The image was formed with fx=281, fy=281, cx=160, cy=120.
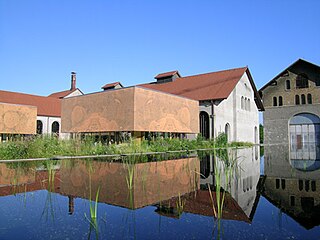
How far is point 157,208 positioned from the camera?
468 centimetres

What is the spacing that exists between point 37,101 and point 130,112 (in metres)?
20.2

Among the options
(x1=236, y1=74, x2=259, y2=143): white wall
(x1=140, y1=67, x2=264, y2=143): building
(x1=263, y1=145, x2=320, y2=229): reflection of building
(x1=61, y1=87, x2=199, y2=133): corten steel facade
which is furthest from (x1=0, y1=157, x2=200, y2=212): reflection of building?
(x1=236, y1=74, x2=259, y2=143): white wall

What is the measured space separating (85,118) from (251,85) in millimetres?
20673

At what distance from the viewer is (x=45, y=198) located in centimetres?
548

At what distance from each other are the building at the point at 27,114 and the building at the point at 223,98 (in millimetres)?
12792

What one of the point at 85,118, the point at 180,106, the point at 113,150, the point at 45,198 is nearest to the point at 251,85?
the point at 180,106

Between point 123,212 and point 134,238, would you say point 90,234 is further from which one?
point 123,212

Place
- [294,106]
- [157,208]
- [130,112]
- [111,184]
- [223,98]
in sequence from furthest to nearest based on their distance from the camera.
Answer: [294,106] < [223,98] < [130,112] < [111,184] < [157,208]

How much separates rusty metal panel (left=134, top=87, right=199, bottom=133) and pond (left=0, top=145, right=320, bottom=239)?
1293 centimetres

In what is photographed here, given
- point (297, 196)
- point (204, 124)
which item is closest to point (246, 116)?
point (204, 124)

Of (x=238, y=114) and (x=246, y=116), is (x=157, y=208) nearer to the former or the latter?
(x=238, y=114)

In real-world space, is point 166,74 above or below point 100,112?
above

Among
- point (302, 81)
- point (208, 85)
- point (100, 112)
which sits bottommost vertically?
point (100, 112)

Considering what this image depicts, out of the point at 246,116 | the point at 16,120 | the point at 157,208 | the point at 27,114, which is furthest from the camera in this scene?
the point at 246,116
